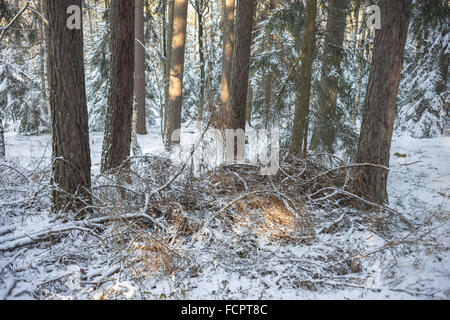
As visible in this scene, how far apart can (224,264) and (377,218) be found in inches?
87.1

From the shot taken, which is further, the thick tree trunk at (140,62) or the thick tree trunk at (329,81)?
the thick tree trunk at (140,62)

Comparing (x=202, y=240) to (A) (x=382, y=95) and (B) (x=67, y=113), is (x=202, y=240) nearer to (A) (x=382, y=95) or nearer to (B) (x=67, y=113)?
(B) (x=67, y=113)

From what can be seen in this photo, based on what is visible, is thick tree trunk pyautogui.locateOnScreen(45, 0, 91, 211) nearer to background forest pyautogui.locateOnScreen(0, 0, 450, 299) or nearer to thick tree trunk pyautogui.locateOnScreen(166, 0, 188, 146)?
background forest pyautogui.locateOnScreen(0, 0, 450, 299)

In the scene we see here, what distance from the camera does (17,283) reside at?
283cm

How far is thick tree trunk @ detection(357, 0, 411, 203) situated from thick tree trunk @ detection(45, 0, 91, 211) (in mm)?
4248

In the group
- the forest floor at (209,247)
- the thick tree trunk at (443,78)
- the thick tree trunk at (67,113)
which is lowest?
the forest floor at (209,247)

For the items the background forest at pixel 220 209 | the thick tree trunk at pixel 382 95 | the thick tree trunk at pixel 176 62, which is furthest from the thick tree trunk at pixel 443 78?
the thick tree trunk at pixel 176 62

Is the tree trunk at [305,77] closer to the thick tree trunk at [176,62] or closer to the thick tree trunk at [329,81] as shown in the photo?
the thick tree trunk at [329,81]

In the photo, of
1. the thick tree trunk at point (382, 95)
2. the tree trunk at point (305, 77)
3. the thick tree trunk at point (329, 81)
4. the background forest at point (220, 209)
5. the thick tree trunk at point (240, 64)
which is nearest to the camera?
the background forest at point (220, 209)

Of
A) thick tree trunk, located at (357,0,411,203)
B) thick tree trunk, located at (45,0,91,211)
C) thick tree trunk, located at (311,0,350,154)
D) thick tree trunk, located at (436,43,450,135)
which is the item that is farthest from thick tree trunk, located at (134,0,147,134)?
thick tree trunk, located at (436,43,450,135)

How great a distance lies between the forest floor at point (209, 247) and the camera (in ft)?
9.56

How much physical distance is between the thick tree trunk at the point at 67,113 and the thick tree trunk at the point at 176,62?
647 cm

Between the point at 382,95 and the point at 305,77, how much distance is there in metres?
2.37

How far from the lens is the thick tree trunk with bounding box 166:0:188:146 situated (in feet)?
35.6
